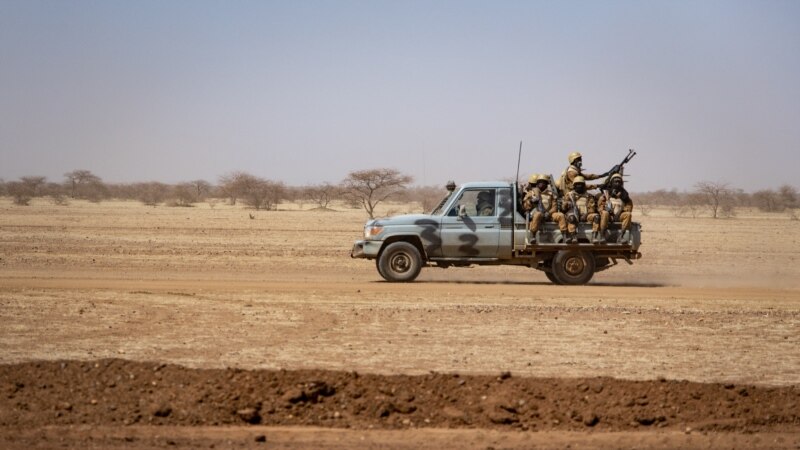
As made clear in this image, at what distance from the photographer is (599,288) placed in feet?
63.4

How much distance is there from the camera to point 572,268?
19.7 metres

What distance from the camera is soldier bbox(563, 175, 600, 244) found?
19.0m

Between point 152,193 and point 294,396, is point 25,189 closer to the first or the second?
point 152,193

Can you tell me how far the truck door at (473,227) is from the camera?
63.5ft

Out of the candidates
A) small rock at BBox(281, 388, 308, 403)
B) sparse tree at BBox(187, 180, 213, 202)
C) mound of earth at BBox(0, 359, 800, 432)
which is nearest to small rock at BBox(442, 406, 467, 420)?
mound of earth at BBox(0, 359, 800, 432)

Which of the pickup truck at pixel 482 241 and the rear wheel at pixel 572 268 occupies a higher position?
the pickup truck at pixel 482 241

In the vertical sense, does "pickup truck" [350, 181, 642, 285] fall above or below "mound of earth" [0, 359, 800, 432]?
above

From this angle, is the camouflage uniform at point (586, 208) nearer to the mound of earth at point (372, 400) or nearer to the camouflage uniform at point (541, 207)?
the camouflage uniform at point (541, 207)

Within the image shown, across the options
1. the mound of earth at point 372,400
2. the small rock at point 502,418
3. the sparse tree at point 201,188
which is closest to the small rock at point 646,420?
the mound of earth at point 372,400

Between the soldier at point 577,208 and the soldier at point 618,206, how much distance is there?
15 centimetres

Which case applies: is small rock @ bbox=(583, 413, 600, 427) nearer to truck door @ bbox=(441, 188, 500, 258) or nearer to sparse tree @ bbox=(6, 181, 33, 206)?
truck door @ bbox=(441, 188, 500, 258)

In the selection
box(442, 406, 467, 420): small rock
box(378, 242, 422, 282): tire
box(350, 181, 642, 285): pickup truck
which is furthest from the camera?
box(378, 242, 422, 282): tire

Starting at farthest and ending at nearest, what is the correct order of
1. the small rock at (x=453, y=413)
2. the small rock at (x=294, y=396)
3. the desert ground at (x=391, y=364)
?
the small rock at (x=294, y=396), the small rock at (x=453, y=413), the desert ground at (x=391, y=364)

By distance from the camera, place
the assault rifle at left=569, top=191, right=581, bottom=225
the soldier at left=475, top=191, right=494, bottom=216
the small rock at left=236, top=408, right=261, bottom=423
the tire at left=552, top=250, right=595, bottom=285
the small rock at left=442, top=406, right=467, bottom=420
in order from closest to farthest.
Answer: the small rock at left=236, top=408, right=261, bottom=423
the small rock at left=442, top=406, right=467, bottom=420
the assault rifle at left=569, top=191, right=581, bottom=225
the soldier at left=475, top=191, right=494, bottom=216
the tire at left=552, top=250, right=595, bottom=285
